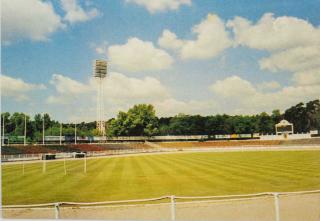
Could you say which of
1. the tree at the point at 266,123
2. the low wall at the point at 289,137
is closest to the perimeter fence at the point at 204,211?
the low wall at the point at 289,137

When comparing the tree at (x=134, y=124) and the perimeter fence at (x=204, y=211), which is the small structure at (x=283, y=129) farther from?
the perimeter fence at (x=204, y=211)

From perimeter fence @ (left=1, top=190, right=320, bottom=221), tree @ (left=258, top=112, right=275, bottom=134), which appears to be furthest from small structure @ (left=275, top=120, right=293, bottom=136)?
perimeter fence @ (left=1, top=190, right=320, bottom=221)

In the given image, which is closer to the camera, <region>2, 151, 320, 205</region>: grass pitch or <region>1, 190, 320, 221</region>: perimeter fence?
<region>1, 190, 320, 221</region>: perimeter fence

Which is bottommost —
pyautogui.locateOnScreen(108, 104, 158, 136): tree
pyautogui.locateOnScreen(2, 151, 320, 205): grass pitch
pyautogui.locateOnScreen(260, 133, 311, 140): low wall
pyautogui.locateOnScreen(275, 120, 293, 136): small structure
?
pyautogui.locateOnScreen(2, 151, 320, 205): grass pitch

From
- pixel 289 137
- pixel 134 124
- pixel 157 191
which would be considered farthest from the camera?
pixel 134 124

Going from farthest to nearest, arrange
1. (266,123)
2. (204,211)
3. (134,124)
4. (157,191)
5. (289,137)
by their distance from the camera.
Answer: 1. (134,124)
2. (266,123)
3. (289,137)
4. (157,191)
5. (204,211)

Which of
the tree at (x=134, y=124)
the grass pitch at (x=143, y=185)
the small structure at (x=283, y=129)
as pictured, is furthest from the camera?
the tree at (x=134, y=124)

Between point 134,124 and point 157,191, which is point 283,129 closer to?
point 134,124

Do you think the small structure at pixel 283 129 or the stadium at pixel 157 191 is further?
the small structure at pixel 283 129

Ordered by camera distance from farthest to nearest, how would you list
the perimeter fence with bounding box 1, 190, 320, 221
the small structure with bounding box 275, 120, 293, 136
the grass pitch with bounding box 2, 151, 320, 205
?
the small structure with bounding box 275, 120, 293, 136 → the grass pitch with bounding box 2, 151, 320, 205 → the perimeter fence with bounding box 1, 190, 320, 221

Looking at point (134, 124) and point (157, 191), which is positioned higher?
point (134, 124)

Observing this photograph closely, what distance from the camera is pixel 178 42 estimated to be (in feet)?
37.4

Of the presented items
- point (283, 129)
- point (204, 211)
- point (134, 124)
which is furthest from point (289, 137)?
point (204, 211)

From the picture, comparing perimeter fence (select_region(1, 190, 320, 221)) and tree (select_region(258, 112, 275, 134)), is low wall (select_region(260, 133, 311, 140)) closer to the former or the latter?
tree (select_region(258, 112, 275, 134))
